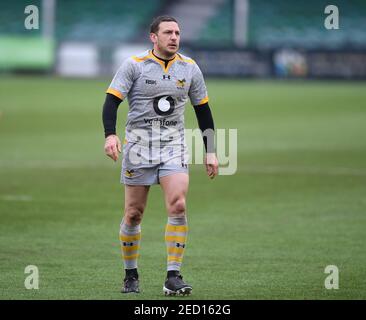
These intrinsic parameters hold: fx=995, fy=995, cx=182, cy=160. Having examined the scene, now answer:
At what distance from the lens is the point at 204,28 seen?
58719 mm

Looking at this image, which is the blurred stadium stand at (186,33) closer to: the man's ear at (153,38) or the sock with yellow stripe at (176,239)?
the man's ear at (153,38)

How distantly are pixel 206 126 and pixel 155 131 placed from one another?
53cm

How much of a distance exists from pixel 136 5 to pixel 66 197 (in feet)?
152

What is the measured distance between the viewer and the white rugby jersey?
8.92m

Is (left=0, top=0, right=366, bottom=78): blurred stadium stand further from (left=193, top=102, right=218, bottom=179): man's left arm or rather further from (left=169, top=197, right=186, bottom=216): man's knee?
(left=169, top=197, right=186, bottom=216): man's knee

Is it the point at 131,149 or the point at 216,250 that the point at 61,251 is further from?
the point at 131,149

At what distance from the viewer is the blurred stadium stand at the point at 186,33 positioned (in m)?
48.4

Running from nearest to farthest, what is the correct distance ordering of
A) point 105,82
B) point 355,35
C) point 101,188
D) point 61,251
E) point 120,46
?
point 61,251 → point 101,188 → point 105,82 → point 120,46 → point 355,35

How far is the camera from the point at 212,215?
1400cm

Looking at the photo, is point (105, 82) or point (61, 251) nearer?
point (61, 251)

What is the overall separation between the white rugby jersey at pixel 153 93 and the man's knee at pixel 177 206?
592mm

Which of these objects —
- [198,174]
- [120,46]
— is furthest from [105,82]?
[198,174]

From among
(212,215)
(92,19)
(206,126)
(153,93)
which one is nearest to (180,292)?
(206,126)

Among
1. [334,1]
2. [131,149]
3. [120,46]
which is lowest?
[131,149]
